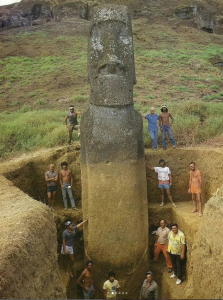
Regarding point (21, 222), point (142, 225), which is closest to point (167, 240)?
point (142, 225)

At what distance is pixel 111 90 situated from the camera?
25.6 ft

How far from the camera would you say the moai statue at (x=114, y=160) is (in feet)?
25.5

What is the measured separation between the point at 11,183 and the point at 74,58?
64.1 ft

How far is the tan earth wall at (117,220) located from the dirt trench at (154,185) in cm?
69

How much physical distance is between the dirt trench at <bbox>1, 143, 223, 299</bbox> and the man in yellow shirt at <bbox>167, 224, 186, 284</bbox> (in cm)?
17

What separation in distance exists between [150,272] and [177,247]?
870mm

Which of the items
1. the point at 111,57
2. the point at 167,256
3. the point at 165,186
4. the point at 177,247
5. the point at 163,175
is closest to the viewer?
the point at 111,57

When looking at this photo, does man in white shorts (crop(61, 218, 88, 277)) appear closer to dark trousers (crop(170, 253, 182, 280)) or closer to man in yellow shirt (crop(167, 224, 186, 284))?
man in yellow shirt (crop(167, 224, 186, 284))

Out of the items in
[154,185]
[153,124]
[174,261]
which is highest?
[153,124]

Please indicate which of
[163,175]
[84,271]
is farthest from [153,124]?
[84,271]

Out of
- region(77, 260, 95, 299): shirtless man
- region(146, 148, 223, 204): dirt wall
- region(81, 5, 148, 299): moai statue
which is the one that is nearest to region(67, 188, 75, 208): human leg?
region(81, 5, 148, 299): moai statue

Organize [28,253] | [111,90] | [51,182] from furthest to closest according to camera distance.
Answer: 1. [51,182]
2. [111,90]
3. [28,253]

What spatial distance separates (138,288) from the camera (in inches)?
336

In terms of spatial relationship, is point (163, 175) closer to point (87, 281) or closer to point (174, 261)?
point (174, 261)
